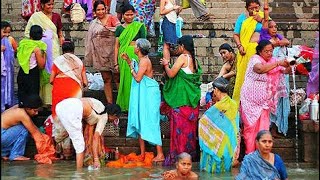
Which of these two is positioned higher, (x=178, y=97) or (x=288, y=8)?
(x=288, y=8)

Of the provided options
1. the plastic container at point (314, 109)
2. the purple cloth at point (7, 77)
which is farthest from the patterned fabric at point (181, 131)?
the purple cloth at point (7, 77)

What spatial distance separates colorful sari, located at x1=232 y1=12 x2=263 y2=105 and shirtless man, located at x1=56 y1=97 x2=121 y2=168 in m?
1.69

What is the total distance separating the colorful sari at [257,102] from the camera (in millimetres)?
8273

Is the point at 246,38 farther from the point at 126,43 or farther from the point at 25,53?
the point at 25,53

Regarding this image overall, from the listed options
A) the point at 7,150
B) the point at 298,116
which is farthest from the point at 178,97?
the point at 7,150

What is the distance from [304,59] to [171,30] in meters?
2.09

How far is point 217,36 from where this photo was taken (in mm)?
11781

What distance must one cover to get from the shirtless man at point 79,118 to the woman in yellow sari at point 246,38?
1.72 metres

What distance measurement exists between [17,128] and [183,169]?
258 centimetres

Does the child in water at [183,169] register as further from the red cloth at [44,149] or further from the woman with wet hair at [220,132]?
the red cloth at [44,149]

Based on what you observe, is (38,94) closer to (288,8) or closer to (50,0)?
(50,0)

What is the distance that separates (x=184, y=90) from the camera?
27.4ft

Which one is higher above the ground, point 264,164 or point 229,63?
point 229,63

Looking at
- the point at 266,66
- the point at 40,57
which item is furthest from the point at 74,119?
the point at 266,66
